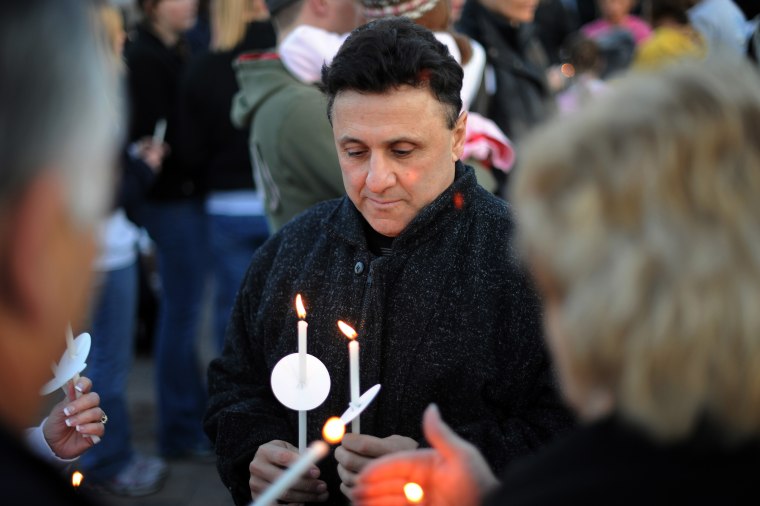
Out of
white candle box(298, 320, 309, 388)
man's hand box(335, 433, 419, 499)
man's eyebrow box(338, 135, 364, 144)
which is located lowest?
man's hand box(335, 433, 419, 499)

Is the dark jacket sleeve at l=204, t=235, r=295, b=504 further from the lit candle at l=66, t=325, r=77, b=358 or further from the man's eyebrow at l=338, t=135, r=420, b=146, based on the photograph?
the lit candle at l=66, t=325, r=77, b=358

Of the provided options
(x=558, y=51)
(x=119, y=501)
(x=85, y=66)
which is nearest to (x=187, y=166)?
(x=119, y=501)

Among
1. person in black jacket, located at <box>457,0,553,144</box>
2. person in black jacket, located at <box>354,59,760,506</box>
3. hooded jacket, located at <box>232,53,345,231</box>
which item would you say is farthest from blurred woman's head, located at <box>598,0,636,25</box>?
person in black jacket, located at <box>354,59,760,506</box>

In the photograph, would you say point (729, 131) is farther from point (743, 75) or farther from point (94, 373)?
point (94, 373)

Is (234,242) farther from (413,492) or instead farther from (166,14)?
(413,492)

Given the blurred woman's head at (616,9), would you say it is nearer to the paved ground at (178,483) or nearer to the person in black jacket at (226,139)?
the person in black jacket at (226,139)

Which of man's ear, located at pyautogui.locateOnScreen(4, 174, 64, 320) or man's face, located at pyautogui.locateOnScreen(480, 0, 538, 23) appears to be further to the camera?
man's face, located at pyautogui.locateOnScreen(480, 0, 538, 23)

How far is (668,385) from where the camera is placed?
1213 mm

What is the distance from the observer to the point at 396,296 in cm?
241

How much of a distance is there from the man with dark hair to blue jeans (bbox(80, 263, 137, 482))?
2312 mm

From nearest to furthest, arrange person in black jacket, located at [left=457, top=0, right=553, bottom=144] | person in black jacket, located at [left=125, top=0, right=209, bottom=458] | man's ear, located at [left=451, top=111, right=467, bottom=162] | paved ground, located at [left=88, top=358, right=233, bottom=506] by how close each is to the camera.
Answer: man's ear, located at [left=451, top=111, right=467, bottom=162], person in black jacket, located at [left=457, top=0, right=553, bottom=144], paved ground, located at [left=88, top=358, right=233, bottom=506], person in black jacket, located at [left=125, top=0, right=209, bottom=458]

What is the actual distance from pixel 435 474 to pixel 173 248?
3932 mm

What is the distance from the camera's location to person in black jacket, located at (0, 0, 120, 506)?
3.67 ft

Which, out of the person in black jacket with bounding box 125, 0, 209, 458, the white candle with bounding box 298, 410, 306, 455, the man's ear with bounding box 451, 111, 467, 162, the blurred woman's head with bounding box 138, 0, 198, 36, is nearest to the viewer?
the white candle with bounding box 298, 410, 306, 455
